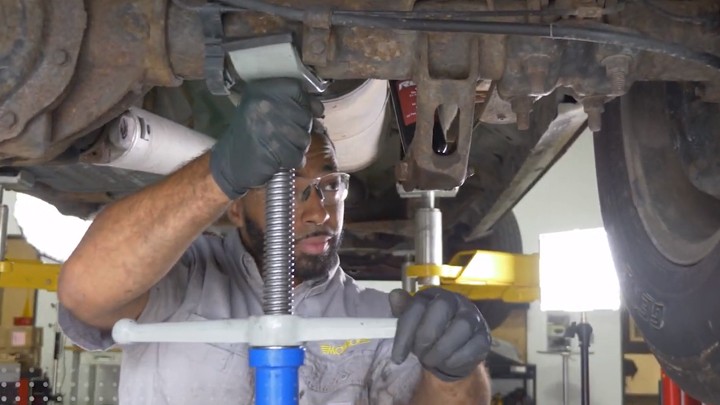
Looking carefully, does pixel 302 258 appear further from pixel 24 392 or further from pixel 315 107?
pixel 24 392

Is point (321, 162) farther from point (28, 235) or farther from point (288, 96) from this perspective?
point (28, 235)

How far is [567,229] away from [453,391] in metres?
4.87

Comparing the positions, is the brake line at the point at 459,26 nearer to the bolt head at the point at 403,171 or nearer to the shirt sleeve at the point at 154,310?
the bolt head at the point at 403,171

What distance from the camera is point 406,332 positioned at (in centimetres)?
93

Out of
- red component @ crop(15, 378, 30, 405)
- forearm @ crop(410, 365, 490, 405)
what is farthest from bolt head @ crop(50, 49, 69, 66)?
red component @ crop(15, 378, 30, 405)

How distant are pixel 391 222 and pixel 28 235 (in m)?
1.25

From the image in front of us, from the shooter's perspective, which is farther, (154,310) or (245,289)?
(245,289)

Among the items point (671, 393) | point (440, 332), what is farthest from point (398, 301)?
point (671, 393)

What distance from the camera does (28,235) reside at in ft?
8.21

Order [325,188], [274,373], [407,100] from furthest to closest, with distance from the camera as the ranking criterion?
1. [325,188]
2. [407,100]
3. [274,373]

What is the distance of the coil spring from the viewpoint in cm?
84

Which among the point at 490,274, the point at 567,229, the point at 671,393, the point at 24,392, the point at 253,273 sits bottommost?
the point at 24,392

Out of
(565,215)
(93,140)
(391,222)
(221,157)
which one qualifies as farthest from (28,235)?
(565,215)

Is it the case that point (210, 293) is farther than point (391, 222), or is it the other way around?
point (391, 222)
